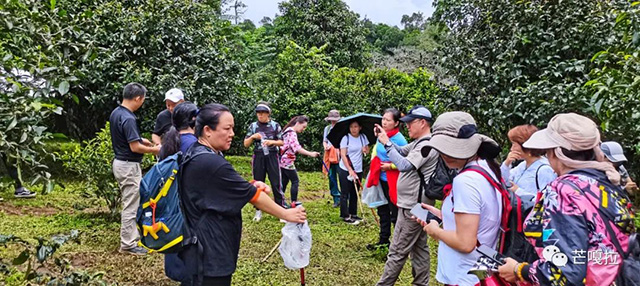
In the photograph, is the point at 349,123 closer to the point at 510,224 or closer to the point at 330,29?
the point at 510,224

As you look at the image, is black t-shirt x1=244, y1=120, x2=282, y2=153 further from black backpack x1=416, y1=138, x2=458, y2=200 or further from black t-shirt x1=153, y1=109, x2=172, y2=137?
black backpack x1=416, y1=138, x2=458, y2=200

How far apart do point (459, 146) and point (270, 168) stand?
189 inches

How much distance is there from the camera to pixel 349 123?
7102mm

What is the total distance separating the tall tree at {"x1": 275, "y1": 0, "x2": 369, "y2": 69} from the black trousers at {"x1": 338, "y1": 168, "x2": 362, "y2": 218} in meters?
14.6

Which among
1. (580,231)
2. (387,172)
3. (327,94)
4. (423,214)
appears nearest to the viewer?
(580,231)

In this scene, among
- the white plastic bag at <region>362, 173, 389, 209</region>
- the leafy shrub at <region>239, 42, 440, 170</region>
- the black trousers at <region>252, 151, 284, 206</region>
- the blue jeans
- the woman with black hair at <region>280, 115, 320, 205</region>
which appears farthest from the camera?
the leafy shrub at <region>239, 42, 440, 170</region>

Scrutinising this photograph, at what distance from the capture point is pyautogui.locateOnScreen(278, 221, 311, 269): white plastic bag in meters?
3.58

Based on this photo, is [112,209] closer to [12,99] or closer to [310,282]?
[310,282]

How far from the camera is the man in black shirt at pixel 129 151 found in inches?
202

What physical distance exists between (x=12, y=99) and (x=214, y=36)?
9.52m

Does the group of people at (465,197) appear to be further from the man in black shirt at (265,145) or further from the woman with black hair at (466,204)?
the man in black shirt at (265,145)

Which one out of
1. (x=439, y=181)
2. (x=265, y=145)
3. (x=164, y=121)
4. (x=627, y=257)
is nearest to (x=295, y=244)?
(x=439, y=181)

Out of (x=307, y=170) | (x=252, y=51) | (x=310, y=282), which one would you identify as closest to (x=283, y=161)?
(x=310, y=282)

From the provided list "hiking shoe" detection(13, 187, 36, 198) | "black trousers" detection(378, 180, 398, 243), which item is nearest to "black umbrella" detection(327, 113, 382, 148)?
"black trousers" detection(378, 180, 398, 243)
